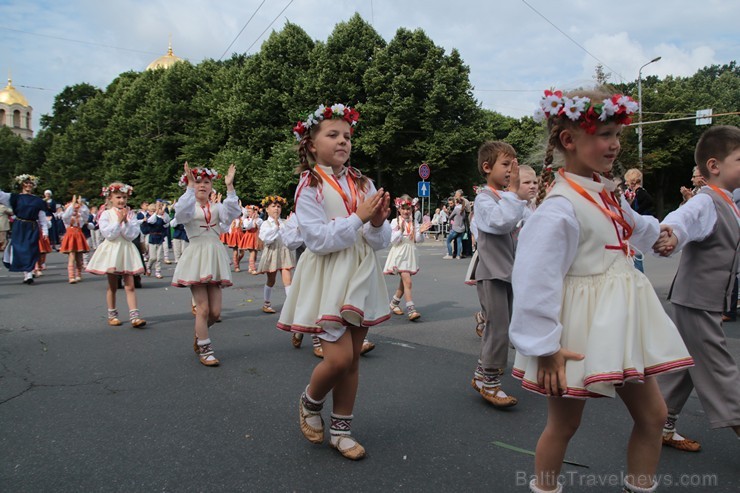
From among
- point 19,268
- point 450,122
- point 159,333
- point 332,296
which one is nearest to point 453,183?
point 450,122

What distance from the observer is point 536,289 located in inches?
91.0

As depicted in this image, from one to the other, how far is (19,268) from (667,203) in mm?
53677

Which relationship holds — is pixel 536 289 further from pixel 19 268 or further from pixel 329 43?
pixel 329 43

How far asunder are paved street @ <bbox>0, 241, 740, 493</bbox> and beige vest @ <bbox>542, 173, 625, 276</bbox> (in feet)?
4.81

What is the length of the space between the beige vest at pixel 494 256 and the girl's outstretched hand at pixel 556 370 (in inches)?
95.1

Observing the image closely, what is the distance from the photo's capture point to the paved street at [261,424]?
3.29 metres

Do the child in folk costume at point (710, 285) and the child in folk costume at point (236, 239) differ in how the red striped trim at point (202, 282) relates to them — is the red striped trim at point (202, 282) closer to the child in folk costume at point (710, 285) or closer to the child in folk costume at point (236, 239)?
the child in folk costume at point (710, 285)

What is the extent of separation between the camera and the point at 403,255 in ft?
28.7

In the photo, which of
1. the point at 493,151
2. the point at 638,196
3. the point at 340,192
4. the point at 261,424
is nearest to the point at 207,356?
the point at 261,424

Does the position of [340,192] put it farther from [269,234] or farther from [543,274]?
[269,234]

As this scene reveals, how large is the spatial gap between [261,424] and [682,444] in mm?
2907

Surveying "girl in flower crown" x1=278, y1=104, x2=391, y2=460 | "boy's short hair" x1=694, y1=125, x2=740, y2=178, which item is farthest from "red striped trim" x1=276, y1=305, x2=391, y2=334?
"boy's short hair" x1=694, y1=125, x2=740, y2=178

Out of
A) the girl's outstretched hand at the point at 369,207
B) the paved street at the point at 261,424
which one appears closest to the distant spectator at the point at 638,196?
the paved street at the point at 261,424

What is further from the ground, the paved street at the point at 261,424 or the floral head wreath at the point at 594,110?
the floral head wreath at the point at 594,110
